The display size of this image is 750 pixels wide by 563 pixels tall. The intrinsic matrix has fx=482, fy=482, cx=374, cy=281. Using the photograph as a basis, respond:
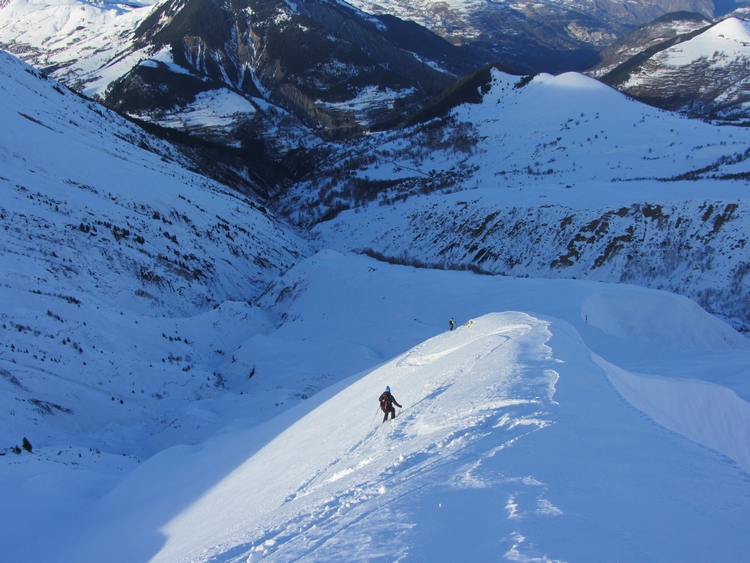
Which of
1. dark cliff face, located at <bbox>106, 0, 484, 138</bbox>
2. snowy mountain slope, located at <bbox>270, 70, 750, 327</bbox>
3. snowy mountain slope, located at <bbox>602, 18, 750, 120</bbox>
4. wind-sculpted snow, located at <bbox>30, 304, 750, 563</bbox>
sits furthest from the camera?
dark cliff face, located at <bbox>106, 0, 484, 138</bbox>

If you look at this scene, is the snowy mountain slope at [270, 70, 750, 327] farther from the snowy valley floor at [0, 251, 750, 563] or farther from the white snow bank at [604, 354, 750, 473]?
the white snow bank at [604, 354, 750, 473]

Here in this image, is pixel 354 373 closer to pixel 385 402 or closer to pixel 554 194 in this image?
pixel 385 402

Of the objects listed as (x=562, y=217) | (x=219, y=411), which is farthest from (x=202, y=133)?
(x=219, y=411)

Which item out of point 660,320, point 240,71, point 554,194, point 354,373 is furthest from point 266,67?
point 660,320

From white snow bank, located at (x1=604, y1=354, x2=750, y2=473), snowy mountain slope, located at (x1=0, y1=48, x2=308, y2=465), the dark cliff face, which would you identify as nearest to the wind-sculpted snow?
white snow bank, located at (x1=604, y1=354, x2=750, y2=473)

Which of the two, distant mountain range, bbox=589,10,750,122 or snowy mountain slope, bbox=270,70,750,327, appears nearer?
snowy mountain slope, bbox=270,70,750,327

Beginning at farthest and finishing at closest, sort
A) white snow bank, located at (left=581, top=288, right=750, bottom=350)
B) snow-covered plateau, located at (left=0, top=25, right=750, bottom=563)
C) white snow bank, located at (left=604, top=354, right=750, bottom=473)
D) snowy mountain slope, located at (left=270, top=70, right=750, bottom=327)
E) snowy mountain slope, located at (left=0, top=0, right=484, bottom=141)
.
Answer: snowy mountain slope, located at (left=0, top=0, right=484, bottom=141) → snowy mountain slope, located at (left=270, top=70, right=750, bottom=327) → white snow bank, located at (left=581, top=288, right=750, bottom=350) → white snow bank, located at (left=604, top=354, right=750, bottom=473) → snow-covered plateau, located at (left=0, top=25, right=750, bottom=563)

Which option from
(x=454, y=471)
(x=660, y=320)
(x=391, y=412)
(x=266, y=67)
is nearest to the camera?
(x=454, y=471)

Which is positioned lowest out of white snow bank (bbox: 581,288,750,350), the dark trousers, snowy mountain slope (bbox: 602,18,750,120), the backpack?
white snow bank (bbox: 581,288,750,350)
